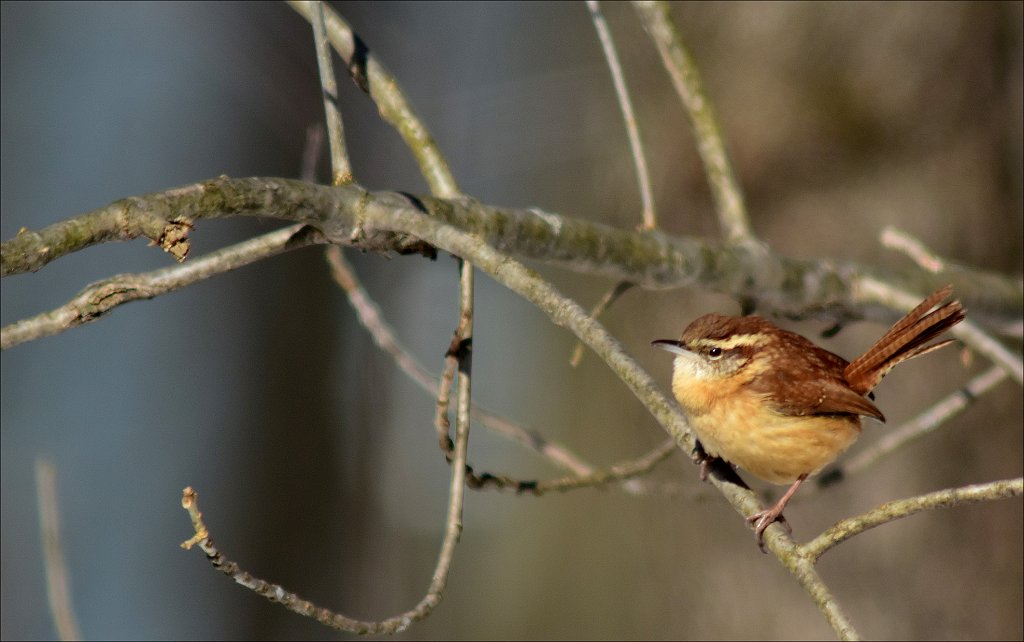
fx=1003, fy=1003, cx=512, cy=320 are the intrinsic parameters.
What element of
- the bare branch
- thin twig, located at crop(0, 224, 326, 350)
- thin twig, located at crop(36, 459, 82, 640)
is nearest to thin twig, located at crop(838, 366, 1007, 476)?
the bare branch

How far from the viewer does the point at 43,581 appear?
5.55 m

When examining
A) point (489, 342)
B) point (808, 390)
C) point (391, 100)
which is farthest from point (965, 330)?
point (489, 342)

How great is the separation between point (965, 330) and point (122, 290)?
8.34ft

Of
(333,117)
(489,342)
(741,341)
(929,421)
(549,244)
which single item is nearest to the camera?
(333,117)

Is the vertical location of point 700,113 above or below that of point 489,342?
below

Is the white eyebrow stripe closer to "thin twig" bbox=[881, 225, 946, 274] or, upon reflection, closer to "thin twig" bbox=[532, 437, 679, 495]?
"thin twig" bbox=[532, 437, 679, 495]

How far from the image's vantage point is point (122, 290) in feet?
6.24

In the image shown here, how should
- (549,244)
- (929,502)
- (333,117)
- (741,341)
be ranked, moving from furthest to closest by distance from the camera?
(741,341)
(549,244)
(333,117)
(929,502)

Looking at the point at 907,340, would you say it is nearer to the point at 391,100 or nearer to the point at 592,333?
the point at 592,333

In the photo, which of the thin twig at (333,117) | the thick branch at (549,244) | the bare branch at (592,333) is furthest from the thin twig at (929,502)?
the thin twig at (333,117)

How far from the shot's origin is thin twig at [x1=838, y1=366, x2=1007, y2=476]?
3266 mm

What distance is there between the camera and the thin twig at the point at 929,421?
327 centimetres

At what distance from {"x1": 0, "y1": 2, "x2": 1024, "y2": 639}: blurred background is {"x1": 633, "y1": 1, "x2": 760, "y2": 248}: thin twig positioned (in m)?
0.96

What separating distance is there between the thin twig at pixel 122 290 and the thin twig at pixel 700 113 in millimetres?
1861
